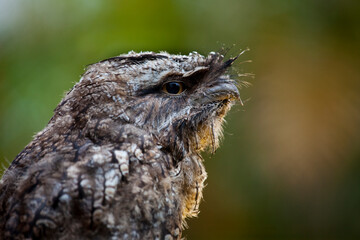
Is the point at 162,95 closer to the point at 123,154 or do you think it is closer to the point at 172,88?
the point at 172,88

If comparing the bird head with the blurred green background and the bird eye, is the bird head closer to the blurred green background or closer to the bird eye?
the bird eye

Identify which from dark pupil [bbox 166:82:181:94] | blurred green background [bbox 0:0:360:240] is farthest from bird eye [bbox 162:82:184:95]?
blurred green background [bbox 0:0:360:240]

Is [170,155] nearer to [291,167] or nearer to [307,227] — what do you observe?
[291,167]

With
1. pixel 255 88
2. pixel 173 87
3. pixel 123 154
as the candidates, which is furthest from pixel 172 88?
pixel 255 88

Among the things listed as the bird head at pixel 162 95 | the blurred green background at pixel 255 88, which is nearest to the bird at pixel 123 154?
the bird head at pixel 162 95

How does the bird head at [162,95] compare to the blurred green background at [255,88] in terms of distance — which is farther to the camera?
the blurred green background at [255,88]

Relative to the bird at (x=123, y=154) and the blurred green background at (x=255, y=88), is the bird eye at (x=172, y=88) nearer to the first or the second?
the bird at (x=123, y=154)
